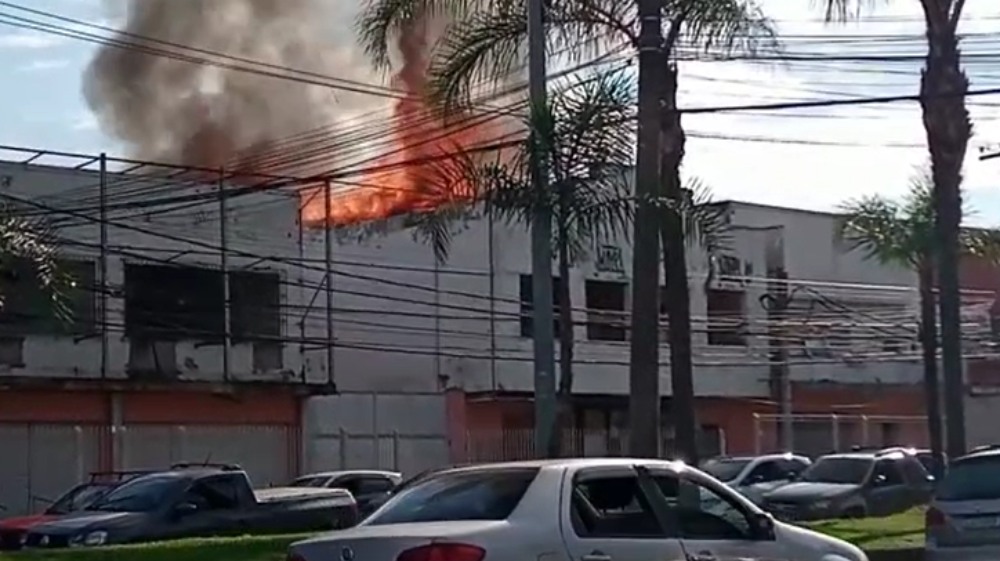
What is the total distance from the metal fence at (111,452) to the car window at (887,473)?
13509 mm

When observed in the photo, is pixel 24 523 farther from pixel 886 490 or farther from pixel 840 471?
pixel 886 490

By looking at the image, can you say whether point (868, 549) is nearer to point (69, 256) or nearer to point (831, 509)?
point (831, 509)

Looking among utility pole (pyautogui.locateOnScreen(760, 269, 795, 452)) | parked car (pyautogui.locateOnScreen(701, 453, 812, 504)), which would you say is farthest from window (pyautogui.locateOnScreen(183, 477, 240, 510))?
utility pole (pyautogui.locateOnScreen(760, 269, 795, 452))

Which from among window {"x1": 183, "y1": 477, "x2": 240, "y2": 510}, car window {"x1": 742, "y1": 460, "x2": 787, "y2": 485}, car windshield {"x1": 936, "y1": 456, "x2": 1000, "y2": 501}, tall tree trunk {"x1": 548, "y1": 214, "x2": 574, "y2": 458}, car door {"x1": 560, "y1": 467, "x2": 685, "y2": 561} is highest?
tall tree trunk {"x1": 548, "y1": 214, "x2": 574, "y2": 458}

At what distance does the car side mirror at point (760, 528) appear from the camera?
12.0 meters

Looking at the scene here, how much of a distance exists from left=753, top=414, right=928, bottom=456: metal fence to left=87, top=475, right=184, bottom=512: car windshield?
30220 millimetres

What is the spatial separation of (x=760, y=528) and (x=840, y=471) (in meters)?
21.3

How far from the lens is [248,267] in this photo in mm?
40844

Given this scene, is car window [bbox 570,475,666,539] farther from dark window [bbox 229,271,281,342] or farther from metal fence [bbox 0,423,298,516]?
dark window [bbox 229,271,281,342]

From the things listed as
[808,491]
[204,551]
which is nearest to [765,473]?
[808,491]

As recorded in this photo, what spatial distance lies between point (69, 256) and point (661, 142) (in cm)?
1971

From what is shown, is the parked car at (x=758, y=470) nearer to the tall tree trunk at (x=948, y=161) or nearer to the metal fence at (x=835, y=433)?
the tall tree trunk at (x=948, y=161)

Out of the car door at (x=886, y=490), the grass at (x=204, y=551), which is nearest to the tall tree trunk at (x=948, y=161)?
the grass at (x=204, y=551)

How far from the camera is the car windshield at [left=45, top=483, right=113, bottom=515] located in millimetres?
24547
